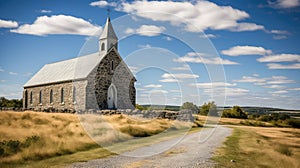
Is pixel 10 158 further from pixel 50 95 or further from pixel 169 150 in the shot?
pixel 50 95

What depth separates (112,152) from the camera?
43.7 ft

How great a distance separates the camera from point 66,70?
4306 cm

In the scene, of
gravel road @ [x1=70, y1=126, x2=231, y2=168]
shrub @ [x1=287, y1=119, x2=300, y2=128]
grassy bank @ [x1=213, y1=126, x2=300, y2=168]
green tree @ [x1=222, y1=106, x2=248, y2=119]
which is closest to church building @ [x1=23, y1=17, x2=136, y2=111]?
green tree @ [x1=222, y1=106, x2=248, y2=119]

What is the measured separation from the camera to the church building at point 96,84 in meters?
36.1

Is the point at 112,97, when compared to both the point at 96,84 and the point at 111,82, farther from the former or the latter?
the point at 96,84

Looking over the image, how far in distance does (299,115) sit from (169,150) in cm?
1375

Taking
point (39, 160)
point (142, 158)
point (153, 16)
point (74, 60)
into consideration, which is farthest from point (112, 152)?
point (74, 60)

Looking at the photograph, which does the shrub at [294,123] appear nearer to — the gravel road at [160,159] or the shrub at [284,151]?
the shrub at [284,151]

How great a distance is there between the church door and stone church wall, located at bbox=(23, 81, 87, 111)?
3.60 metres

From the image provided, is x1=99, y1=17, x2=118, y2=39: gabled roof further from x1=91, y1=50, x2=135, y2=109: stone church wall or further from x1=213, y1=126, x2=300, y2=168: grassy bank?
x1=213, y1=126, x2=300, y2=168: grassy bank

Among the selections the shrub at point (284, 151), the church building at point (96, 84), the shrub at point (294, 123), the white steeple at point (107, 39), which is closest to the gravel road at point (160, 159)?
the shrub at point (284, 151)

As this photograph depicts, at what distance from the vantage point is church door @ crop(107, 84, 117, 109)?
37.6 m

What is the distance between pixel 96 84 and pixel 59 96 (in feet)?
22.4

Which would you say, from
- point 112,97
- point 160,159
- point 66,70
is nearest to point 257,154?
point 160,159
